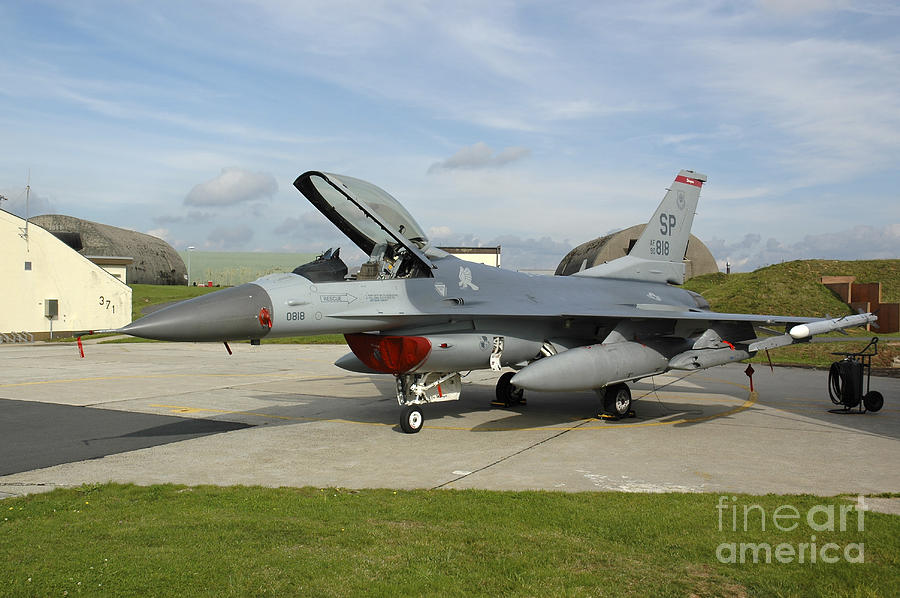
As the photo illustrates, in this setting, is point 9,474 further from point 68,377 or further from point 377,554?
point 68,377

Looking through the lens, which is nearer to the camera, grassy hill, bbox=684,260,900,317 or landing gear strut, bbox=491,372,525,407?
landing gear strut, bbox=491,372,525,407

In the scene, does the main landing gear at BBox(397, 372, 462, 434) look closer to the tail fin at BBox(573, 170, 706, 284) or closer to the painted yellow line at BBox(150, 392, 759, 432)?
the painted yellow line at BBox(150, 392, 759, 432)

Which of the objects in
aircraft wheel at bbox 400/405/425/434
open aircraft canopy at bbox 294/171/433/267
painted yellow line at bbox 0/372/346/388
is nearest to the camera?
open aircraft canopy at bbox 294/171/433/267

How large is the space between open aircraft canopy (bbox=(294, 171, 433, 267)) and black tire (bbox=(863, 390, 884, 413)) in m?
8.96

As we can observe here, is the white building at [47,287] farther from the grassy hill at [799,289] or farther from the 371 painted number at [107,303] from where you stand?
the grassy hill at [799,289]

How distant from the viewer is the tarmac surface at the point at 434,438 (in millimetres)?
7453

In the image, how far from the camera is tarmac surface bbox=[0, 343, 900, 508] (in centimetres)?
745

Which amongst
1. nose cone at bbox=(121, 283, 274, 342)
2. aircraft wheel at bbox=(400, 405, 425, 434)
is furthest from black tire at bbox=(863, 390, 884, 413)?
nose cone at bbox=(121, 283, 274, 342)

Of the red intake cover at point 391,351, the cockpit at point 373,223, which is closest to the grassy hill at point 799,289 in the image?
the cockpit at point 373,223

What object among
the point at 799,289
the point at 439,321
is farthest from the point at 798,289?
the point at 439,321

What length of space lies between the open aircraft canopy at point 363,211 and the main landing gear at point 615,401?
4157 mm
